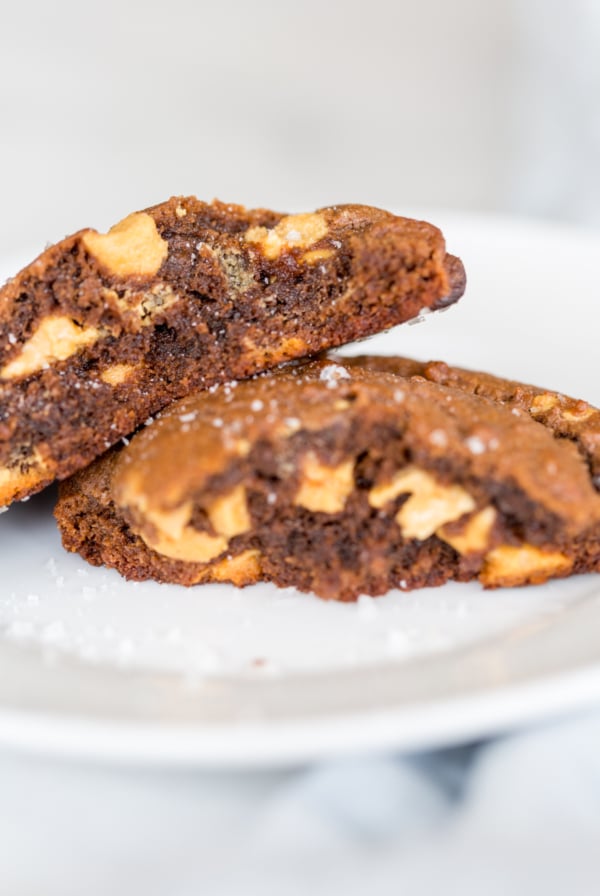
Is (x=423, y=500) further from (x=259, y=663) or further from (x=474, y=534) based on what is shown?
(x=259, y=663)

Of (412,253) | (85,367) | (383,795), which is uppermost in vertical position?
(412,253)

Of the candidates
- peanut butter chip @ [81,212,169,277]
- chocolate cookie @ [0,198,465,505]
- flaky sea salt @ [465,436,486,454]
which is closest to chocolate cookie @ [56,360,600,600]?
flaky sea salt @ [465,436,486,454]

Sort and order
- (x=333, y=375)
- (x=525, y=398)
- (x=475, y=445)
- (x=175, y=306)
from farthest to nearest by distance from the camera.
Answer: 1. (x=525, y=398)
2. (x=175, y=306)
3. (x=333, y=375)
4. (x=475, y=445)

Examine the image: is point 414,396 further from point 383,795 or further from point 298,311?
point 383,795

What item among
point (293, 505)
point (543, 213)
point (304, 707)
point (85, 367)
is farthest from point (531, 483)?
point (543, 213)

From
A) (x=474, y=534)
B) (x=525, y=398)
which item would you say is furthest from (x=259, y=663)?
(x=525, y=398)
